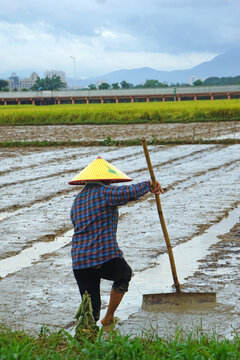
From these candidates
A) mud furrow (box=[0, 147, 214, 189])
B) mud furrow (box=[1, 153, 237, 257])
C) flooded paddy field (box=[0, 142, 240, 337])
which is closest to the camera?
flooded paddy field (box=[0, 142, 240, 337])

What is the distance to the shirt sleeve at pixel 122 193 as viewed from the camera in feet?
13.9

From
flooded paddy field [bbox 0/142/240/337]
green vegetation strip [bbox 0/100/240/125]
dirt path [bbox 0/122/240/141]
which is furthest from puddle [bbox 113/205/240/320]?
green vegetation strip [bbox 0/100/240/125]

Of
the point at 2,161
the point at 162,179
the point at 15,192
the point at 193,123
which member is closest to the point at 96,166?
the point at 15,192

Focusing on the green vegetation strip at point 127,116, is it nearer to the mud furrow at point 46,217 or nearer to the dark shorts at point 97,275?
the mud furrow at point 46,217

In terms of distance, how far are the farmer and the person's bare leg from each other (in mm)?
59

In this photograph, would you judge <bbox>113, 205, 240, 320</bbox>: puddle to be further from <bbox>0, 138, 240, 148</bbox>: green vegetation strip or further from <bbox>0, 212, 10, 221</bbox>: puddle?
<bbox>0, 138, 240, 148</bbox>: green vegetation strip

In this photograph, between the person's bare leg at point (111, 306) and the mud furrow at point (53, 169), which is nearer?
the person's bare leg at point (111, 306)

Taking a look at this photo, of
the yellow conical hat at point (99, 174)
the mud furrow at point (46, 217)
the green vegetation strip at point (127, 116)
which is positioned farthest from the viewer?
the green vegetation strip at point (127, 116)

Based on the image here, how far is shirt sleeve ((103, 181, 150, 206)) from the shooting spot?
4.24 metres

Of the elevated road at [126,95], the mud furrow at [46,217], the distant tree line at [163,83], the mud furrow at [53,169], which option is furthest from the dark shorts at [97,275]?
the distant tree line at [163,83]

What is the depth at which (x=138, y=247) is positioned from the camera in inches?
270

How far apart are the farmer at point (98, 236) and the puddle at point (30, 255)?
1.75 meters

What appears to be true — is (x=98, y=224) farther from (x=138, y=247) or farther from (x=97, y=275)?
A: (x=138, y=247)

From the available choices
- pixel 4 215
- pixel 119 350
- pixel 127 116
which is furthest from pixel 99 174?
pixel 127 116
